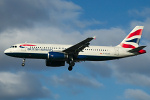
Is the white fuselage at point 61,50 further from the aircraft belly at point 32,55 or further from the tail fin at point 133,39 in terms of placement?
the tail fin at point 133,39

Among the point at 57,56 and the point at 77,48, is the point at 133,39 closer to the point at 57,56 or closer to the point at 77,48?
the point at 77,48

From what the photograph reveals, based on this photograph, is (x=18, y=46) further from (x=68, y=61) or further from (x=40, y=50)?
(x=68, y=61)

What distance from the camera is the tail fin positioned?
242 feet

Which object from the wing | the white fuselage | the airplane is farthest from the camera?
the white fuselage

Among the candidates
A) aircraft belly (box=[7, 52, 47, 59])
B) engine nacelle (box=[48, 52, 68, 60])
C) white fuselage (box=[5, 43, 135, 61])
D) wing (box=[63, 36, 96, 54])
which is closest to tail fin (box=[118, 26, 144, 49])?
white fuselage (box=[5, 43, 135, 61])

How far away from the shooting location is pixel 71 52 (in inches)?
2638

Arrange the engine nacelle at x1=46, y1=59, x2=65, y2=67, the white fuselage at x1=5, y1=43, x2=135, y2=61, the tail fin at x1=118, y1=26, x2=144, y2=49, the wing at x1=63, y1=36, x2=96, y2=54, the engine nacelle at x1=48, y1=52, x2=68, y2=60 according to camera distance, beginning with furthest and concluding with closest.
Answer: the tail fin at x1=118, y1=26, x2=144, y2=49 < the engine nacelle at x1=46, y1=59, x2=65, y2=67 < the white fuselage at x1=5, y1=43, x2=135, y2=61 < the engine nacelle at x1=48, y1=52, x2=68, y2=60 < the wing at x1=63, y1=36, x2=96, y2=54

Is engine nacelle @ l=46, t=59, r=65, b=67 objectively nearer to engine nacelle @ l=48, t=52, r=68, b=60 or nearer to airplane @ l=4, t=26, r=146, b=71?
airplane @ l=4, t=26, r=146, b=71

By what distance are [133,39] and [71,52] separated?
51.5 ft

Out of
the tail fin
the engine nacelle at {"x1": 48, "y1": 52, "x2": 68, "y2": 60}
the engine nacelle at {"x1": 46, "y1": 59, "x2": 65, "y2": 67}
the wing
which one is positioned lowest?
the engine nacelle at {"x1": 46, "y1": 59, "x2": 65, "y2": 67}

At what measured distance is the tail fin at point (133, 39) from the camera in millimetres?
73875

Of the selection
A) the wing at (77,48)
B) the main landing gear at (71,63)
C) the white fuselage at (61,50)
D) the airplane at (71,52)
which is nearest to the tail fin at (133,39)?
the airplane at (71,52)

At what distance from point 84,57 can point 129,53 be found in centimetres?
947

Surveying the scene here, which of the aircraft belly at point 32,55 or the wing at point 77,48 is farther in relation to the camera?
the aircraft belly at point 32,55
